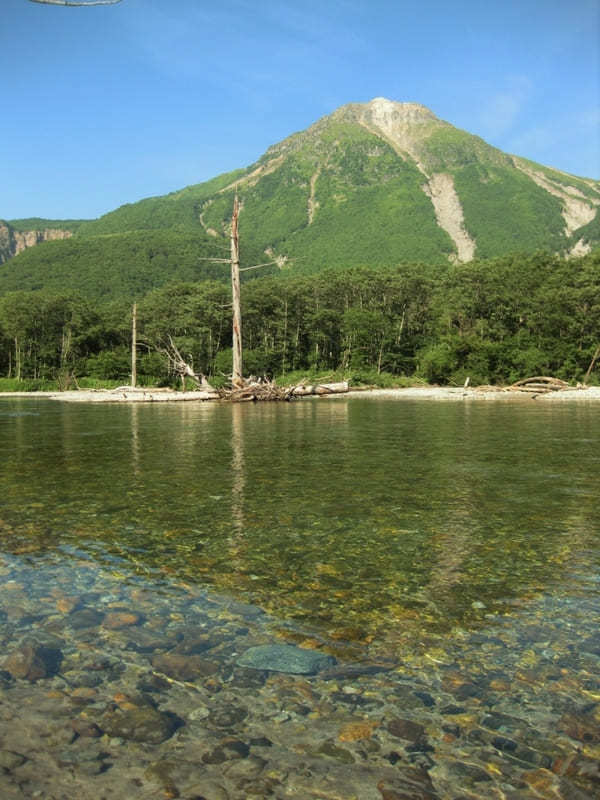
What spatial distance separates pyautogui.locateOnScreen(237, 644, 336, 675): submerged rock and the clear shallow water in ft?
0.32

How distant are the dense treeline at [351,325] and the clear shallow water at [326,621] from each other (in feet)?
172

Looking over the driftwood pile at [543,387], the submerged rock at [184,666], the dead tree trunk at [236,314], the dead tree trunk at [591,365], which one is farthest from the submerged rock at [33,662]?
the dead tree trunk at [591,365]

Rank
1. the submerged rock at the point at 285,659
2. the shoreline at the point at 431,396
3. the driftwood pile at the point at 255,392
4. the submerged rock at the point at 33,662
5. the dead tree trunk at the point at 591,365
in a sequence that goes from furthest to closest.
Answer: the dead tree trunk at the point at 591,365
the shoreline at the point at 431,396
the driftwood pile at the point at 255,392
the submerged rock at the point at 285,659
the submerged rock at the point at 33,662

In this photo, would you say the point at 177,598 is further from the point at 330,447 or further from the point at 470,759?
the point at 330,447

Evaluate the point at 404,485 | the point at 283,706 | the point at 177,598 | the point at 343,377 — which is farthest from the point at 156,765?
the point at 343,377

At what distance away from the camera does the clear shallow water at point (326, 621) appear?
2.69 metres

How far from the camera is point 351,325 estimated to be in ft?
230

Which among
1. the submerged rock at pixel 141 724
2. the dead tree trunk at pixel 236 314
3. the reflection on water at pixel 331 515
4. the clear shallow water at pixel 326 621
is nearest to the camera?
the clear shallow water at pixel 326 621

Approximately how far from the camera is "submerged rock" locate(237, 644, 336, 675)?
3.50 m

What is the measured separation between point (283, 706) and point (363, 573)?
2.15 m

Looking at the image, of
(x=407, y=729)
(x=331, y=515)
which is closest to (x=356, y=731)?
(x=407, y=729)

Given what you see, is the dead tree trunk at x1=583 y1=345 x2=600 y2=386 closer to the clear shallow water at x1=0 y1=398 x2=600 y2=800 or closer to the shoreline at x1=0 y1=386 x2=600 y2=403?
the shoreline at x1=0 y1=386 x2=600 y2=403

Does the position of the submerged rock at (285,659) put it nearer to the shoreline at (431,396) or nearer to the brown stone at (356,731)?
the brown stone at (356,731)

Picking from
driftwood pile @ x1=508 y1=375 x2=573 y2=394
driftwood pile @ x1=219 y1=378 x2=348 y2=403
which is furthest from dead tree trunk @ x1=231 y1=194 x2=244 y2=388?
driftwood pile @ x1=508 y1=375 x2=573 y2=394
